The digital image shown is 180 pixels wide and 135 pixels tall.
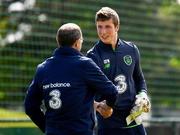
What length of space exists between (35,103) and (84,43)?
7294 millimetres

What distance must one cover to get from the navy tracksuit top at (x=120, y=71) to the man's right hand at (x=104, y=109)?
0.99 ft

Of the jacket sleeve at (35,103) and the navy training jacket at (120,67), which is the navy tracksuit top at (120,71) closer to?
the navy training jacket at (120,67)

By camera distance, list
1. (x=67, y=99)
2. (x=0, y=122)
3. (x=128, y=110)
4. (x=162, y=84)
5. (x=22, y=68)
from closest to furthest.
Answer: (x=67, y=99), (x=128, y=110), (x=0, y=122), (x=22, y=68), (x=162, y=84)

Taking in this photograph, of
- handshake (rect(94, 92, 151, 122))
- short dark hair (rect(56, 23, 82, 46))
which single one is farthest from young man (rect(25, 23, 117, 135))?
handshake (rect(94, 92, 151, 122))

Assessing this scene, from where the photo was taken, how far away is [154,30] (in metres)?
16.2

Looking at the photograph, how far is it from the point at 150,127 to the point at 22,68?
2901 mm

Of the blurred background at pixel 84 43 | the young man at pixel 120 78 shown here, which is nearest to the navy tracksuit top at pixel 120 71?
the young man at pixel 120 78

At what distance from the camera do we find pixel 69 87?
6.65 m

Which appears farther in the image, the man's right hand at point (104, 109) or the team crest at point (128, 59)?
the team crest at point (128, 59)

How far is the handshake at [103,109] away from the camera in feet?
23.6

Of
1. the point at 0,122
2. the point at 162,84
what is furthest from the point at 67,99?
the point at 162,84

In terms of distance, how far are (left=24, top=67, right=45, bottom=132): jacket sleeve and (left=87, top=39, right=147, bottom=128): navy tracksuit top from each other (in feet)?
2.73

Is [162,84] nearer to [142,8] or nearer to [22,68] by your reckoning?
[142,8]

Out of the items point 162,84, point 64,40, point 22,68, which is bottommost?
point 162,84
